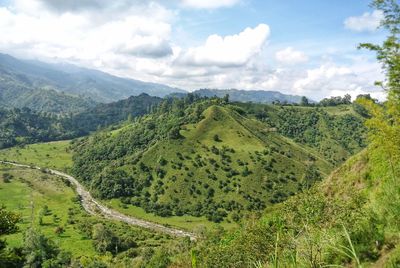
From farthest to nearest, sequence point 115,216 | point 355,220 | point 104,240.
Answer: point 115,216
point 104,240
point 355,220

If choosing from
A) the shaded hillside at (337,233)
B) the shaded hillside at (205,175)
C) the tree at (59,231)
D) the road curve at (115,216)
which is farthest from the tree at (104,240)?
the shaded hillside at (337,233)

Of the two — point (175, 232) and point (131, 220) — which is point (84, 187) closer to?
point (131, 220)

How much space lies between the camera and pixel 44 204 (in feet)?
536

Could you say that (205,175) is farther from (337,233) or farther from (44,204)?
(337,233)

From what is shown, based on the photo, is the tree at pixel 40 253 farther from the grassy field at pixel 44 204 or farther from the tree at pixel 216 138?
the tree at pixel 216 138

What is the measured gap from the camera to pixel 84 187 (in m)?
192

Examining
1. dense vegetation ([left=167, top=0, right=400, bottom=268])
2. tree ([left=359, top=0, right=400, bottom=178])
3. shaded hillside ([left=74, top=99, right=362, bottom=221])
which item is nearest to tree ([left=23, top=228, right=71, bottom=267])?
shaded hillside ([left=74, top=99, right=362, bottom=221])

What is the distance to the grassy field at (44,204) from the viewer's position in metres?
123

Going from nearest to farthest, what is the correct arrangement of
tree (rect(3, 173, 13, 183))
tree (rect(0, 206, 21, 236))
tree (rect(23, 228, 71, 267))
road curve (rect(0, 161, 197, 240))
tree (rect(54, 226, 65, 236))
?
tree (rect(0, 206, 21, 236)) → tree (rect(23, 228, 71, 267)) → tree (rect(54, 226, 65, 236)) → road curve (rect(0, 161, 197, 240)) → tree (rect(3, 173, 13, 183))

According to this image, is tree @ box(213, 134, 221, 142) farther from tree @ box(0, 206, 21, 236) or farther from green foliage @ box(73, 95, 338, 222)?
tree @ box(0, 206, 21, 236)

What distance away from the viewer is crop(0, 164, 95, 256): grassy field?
123000 mm

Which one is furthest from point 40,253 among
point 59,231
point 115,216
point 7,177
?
point 7,177

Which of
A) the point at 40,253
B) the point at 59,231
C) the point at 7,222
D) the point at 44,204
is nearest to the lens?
the point at 7,222

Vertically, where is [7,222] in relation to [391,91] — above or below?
below
